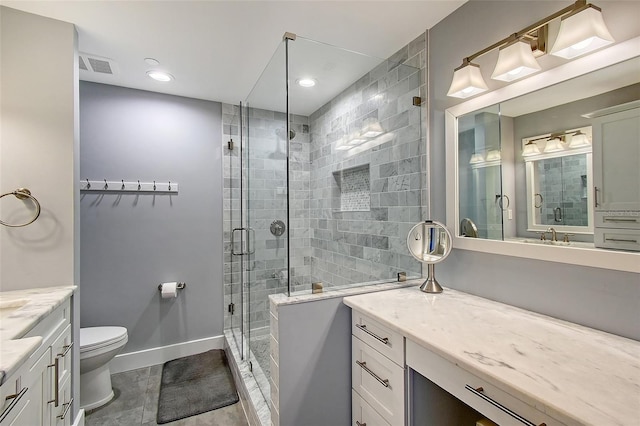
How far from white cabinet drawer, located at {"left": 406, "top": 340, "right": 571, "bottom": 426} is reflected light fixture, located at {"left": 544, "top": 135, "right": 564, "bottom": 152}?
1.03m

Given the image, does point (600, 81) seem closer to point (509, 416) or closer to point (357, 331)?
point (509, 416)

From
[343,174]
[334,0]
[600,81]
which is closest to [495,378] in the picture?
[600,81]

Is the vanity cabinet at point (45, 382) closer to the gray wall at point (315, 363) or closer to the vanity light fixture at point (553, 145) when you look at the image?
the gray wall at point (315, 363)

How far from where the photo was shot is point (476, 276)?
5.17ft

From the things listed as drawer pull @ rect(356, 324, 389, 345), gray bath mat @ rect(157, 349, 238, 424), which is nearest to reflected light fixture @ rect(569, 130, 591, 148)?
drawer pull @ rect(356, 324, 389, 345)

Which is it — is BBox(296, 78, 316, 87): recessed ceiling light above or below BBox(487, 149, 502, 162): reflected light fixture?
above

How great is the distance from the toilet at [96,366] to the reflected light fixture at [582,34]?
10.3 feet

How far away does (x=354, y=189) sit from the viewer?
258 cm

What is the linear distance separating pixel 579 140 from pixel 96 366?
316 cm

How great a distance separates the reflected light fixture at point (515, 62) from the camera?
4.12ft

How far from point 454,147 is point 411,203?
18.3 inches

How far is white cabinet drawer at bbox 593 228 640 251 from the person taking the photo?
1012 mm

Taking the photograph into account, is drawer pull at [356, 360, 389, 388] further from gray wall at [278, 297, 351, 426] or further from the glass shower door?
the glass shower door

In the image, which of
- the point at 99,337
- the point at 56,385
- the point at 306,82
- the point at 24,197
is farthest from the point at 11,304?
the point at 306,82
